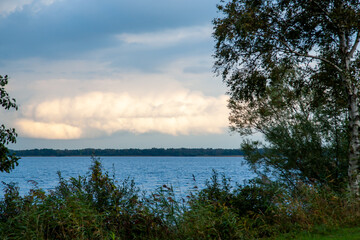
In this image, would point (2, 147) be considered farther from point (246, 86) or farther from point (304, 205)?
point (246, 86)

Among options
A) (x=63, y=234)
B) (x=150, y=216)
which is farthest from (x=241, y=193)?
(x=63, y=234)

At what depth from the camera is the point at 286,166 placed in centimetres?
2105

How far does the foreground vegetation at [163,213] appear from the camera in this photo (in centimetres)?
844

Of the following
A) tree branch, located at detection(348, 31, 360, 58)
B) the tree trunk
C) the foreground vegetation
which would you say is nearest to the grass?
the foreground vegetation

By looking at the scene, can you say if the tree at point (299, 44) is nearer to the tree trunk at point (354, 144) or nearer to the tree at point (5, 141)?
the tree trunk at point (354, 144)

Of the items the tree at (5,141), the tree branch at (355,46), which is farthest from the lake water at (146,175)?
the tree branch at (355,46)

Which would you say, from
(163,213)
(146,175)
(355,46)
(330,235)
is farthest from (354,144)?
(146,175)

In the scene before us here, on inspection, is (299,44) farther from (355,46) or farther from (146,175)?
(146,175)

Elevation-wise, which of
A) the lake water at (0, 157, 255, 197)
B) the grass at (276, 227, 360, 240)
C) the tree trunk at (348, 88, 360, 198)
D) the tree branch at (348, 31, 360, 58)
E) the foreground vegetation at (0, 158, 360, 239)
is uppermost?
the tree branch at (348, 31, 360, 58)

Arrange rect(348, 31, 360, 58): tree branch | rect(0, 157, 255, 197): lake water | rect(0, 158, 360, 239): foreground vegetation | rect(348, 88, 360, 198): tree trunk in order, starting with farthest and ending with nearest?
rect(0, 157, 255, 197): lake water, rect(348, 31, 360, 58): tree branch, rect(348, 88, 360, 198): tree trunk, rect(0, 158, 360, 239): foreground vegetation

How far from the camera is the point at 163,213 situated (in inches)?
379

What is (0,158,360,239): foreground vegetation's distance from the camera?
844cm

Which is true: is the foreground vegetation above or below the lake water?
above

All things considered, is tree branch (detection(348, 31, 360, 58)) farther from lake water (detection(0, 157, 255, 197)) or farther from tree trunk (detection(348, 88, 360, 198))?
lake water (detection(0, 157, 255, 197))
